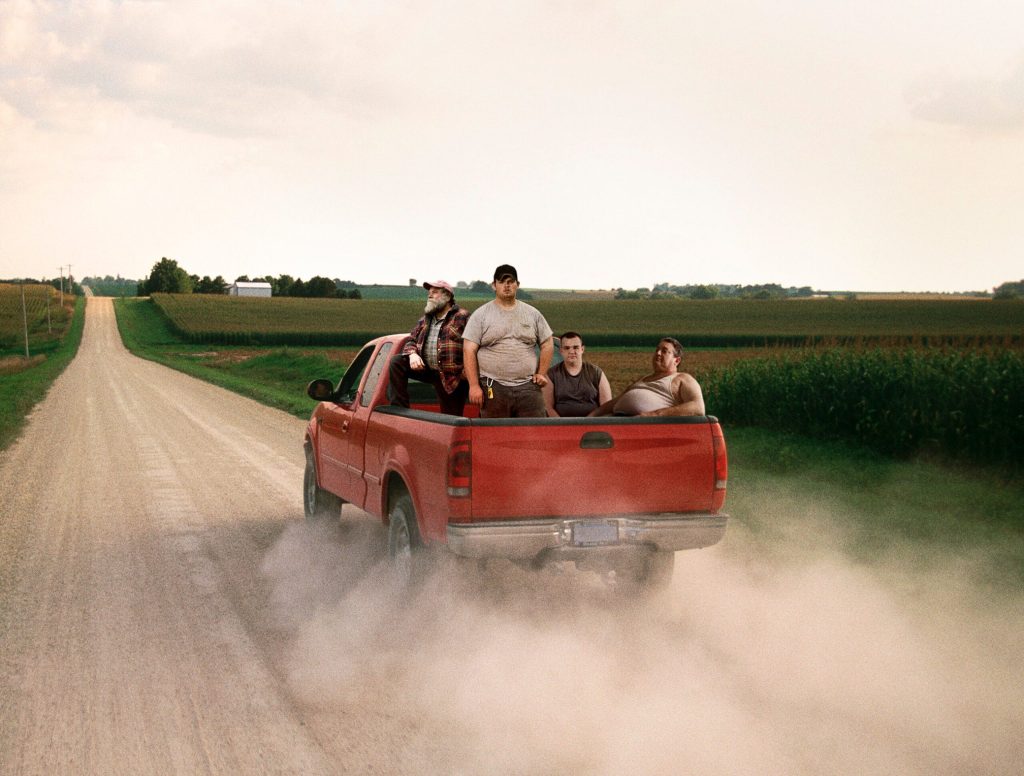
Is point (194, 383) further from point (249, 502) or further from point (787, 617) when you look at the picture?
point (787, 617)

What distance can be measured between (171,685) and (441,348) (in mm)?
3097

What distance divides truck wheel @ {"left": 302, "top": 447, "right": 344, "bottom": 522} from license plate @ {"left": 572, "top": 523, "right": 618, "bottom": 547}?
3.51m

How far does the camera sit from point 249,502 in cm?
1055

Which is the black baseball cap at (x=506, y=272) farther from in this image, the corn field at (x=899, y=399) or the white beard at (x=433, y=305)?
the corn field at (x=899, y=399)

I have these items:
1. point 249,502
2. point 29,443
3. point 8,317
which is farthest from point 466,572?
point 8,317

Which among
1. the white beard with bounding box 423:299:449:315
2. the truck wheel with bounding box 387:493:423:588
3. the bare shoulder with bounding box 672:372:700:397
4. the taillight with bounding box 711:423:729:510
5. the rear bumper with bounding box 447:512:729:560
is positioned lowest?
the truck wheel with bounding box 387:493:423:588

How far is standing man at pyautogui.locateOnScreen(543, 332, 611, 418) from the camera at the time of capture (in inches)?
292

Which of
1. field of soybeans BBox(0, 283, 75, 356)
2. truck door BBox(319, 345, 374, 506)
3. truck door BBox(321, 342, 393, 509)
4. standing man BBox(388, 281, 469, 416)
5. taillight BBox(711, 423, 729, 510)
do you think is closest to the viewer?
taillight BBox(711, 423, 729, 510)

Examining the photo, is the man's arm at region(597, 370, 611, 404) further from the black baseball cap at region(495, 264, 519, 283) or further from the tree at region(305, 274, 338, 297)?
the tree at region(305, 274, 338, 297)

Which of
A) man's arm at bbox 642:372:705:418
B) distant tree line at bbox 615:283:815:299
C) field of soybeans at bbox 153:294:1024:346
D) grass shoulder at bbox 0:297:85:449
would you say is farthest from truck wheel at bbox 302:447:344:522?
distant tree line at bbox 615:283:815:299

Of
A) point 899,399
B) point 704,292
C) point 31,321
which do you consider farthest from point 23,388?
point 704,292

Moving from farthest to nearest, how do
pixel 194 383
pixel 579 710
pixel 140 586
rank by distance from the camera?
pixel 194 383
pixel 140 586
pixel 579 710

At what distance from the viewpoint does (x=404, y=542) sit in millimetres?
6582

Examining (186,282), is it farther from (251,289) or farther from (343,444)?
(343,444)
